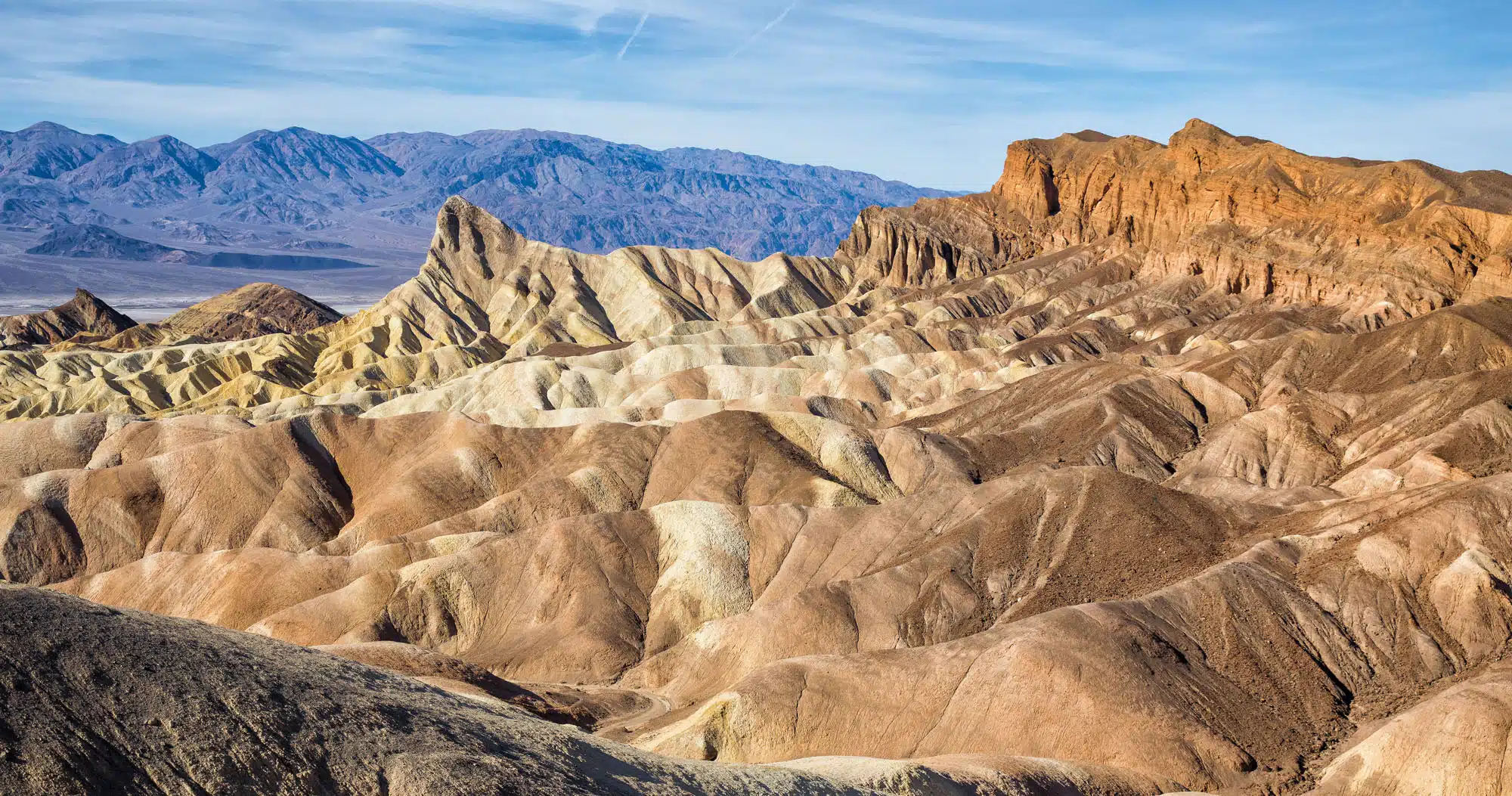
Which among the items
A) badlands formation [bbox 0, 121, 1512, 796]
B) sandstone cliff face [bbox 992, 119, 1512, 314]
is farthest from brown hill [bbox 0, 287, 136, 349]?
sandstone cliff face [bbox 992, 119, 1512, 314]

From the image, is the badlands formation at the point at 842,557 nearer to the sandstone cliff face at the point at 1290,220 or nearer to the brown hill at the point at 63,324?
the sandstone cliff face at the point at 1290,220

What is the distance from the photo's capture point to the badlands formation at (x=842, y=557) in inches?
1129

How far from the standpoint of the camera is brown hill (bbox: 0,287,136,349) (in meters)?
183

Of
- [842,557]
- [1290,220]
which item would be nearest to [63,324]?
[842,557]

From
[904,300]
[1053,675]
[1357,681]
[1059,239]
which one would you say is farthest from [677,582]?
[1059,239]

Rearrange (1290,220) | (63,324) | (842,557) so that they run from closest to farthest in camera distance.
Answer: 1. (842,557)
2. (1290,220)
3. (63,324)

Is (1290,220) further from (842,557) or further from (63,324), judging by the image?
(63,324)

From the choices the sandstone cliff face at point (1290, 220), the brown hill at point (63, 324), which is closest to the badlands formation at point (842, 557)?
the sandstone cliff face at point (1290, 220)

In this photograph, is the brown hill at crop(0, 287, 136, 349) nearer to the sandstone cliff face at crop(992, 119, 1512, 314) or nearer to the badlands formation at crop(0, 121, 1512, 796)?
the badlands formation at crop(0, 121, 1512, 796)

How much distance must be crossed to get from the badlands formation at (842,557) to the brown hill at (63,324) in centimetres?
5416

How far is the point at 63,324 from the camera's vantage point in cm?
18912

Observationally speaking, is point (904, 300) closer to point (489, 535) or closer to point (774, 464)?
point (774, 464)

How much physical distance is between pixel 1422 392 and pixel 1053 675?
162 feet

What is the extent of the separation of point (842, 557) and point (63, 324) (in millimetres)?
168536
